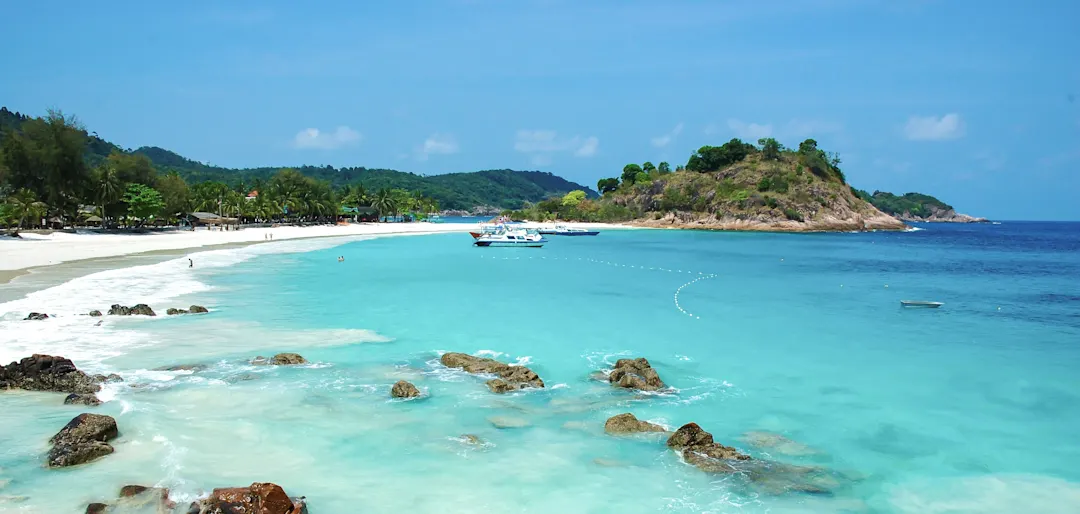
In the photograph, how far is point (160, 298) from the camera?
2500cm

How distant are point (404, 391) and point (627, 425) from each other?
14.5 feet

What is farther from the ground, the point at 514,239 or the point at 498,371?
the point at 514,239

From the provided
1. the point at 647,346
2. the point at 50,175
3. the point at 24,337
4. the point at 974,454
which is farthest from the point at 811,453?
the point at 50,175

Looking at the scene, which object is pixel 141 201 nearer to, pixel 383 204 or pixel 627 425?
pixel 383 204

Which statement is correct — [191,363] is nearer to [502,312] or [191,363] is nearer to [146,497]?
[146,497]

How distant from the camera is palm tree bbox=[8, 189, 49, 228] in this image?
189 ft

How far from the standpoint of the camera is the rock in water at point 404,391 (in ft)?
42.5

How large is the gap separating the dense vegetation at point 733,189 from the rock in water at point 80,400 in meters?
127

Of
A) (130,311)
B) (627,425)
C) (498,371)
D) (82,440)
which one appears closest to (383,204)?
(130,311)

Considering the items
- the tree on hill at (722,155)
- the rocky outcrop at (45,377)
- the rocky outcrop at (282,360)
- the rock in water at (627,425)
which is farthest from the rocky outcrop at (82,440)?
the tree on hill at (722,155)

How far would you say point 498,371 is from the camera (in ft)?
49.3

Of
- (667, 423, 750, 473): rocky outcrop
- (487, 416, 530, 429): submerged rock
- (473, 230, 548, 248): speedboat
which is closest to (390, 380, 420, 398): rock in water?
(487, 416, 530, 429): submerged rock

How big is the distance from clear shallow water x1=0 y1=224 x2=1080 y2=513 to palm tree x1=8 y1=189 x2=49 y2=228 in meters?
35.9

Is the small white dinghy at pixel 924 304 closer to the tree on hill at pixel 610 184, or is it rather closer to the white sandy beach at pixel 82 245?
the white sandy beach at pixel 82 245
